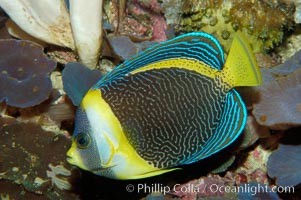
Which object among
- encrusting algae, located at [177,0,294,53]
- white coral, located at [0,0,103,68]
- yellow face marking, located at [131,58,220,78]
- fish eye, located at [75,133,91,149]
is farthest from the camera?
encrusting algae, located at [177,0,294,53]

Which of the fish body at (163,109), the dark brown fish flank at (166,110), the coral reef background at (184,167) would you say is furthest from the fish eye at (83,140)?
the coral reef background at (184,167)

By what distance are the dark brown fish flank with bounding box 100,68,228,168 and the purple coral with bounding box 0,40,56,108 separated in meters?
0.71

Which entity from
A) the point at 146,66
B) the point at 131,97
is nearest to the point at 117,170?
the point at 131,97

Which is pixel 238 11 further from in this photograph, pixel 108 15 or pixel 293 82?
pixel 108 15

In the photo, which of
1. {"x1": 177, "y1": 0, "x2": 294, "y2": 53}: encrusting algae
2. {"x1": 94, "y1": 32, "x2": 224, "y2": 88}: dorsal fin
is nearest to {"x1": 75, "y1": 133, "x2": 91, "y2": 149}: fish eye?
{"x1": 94, "y1": 32, "x2": 224, "y2": 88}: dorsal fin

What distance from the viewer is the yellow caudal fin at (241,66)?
1.80 meters

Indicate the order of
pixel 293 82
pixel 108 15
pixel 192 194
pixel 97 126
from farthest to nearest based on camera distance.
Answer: pixel 108 15, pixel 192 194, pixel 293 82, pixel 97 126

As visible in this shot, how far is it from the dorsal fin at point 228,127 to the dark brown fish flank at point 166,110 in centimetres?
4

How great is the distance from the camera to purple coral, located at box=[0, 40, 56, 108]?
2246 mm

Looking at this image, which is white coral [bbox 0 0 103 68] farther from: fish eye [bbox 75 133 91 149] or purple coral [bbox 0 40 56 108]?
fish eye [bbox 75 133 91 149]

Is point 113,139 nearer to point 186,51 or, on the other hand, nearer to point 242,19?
point 186,51

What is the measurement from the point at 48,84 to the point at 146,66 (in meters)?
0.80

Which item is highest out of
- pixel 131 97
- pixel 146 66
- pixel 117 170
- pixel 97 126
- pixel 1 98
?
pixel 146 66

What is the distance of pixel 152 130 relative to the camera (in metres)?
1.77
